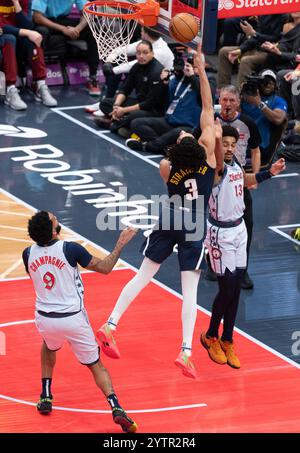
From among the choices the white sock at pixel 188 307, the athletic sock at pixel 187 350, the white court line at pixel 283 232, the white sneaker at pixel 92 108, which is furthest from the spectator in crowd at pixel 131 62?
the athletic sock at pixel 187 350

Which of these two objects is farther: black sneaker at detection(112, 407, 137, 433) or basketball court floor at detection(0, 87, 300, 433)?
basketball court floor at detection(0, 87, 300, 433)

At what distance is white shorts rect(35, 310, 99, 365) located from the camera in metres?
8.98

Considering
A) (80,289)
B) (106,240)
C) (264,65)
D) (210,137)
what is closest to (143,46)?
(264,65)

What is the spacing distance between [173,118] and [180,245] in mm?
6403

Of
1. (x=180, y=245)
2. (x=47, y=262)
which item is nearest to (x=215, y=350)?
(x=180, y=245)

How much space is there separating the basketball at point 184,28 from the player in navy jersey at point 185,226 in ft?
5.96

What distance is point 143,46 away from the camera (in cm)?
1647

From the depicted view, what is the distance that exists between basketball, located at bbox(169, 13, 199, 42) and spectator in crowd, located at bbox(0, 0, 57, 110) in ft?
22.0

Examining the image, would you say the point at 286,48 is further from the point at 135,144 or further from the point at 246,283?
the point at 246,283

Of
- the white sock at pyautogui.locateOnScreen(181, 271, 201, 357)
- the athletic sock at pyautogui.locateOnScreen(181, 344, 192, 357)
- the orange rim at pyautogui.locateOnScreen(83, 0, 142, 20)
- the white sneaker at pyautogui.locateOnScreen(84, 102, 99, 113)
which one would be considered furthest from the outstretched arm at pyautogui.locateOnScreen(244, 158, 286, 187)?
the white sneaker at pyautogui.locateOnScreen(84, 102, 99, 113)

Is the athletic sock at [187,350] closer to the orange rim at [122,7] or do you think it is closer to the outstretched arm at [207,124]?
the outstretched arm at [207,124]

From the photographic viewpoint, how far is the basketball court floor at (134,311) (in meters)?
9.52

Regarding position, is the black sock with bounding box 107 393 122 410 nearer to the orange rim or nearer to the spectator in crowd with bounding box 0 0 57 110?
the orange rim
